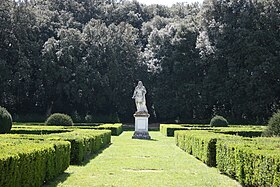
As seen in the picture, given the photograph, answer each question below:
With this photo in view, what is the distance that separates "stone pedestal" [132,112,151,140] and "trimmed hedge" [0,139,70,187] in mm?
16220

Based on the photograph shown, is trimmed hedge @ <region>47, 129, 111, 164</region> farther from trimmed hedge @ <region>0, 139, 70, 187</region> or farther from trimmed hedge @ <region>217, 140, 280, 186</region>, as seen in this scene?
trimmed hedge @ <region>217, 140, 280, 186</region>

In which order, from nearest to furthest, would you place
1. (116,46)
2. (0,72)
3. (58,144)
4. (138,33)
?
(58,144), (0,72), (116,46), (138,33)

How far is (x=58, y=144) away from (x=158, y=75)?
39.1m

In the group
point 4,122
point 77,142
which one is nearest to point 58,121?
point 4,122

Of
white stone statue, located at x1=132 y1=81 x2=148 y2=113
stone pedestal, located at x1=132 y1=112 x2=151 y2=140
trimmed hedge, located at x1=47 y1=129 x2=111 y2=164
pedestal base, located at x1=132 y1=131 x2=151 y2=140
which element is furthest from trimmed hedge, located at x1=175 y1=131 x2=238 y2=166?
white stone statue, located at x1=132 y1=81 x2=148 y2=113

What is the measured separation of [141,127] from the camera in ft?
Result: 95.6

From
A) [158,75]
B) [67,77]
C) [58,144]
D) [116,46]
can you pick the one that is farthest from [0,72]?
[58,144]

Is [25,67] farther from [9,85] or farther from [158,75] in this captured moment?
[158,75]

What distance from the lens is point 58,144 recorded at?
1138 centimetres

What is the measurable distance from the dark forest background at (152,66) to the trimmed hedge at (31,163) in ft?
112

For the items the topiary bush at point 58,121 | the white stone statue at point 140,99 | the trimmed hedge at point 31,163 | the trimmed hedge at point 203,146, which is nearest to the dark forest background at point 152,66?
the topiary bush at point 58,121

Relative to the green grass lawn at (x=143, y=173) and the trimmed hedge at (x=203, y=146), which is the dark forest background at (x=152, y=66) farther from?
the green grass lawn at (x=143, y=173)

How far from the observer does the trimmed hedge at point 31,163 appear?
7.23 m

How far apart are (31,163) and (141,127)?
2061 cm
